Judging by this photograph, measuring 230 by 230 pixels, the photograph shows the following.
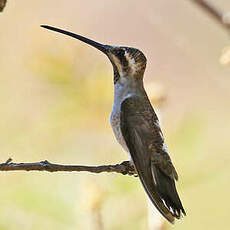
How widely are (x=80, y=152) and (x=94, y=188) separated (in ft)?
3.60

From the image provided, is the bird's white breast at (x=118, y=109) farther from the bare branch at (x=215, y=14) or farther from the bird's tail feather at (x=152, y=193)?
the bare branch at (x=215, y=14)

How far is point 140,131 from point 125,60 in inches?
14.2

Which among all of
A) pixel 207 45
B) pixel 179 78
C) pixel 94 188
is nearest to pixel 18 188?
pixel 94 188

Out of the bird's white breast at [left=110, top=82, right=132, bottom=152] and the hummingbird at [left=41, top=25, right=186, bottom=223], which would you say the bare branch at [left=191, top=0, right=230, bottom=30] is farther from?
the bird's white breast at [left=110, top=82, right=132, bottom=152]

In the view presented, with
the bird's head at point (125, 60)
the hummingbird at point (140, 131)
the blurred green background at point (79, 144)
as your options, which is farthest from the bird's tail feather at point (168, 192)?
the bird's head at point (125, 60)

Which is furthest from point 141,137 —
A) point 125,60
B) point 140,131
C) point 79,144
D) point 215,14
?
point 79,144

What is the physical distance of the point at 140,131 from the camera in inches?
98.0

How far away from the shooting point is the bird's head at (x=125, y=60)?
2648 mm

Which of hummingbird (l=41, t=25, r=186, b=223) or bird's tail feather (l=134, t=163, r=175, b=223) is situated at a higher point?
hummingbird (l=41, t=25, r=186, b=223)

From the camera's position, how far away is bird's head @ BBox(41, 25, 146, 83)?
8.69 ft

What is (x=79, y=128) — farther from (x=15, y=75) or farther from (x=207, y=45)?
(x=207, y=45)

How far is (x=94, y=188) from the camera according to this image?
2.65 meters

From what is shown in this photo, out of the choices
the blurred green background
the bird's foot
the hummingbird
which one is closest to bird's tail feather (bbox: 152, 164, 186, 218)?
the hummingbird

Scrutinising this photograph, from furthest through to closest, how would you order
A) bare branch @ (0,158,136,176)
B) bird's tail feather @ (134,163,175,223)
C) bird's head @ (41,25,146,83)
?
1. bird's head @ (41,25,146,83)
2. bird's tail feather @ (134,163,175,223)
3. bare branch @ (0,158,136,176)
